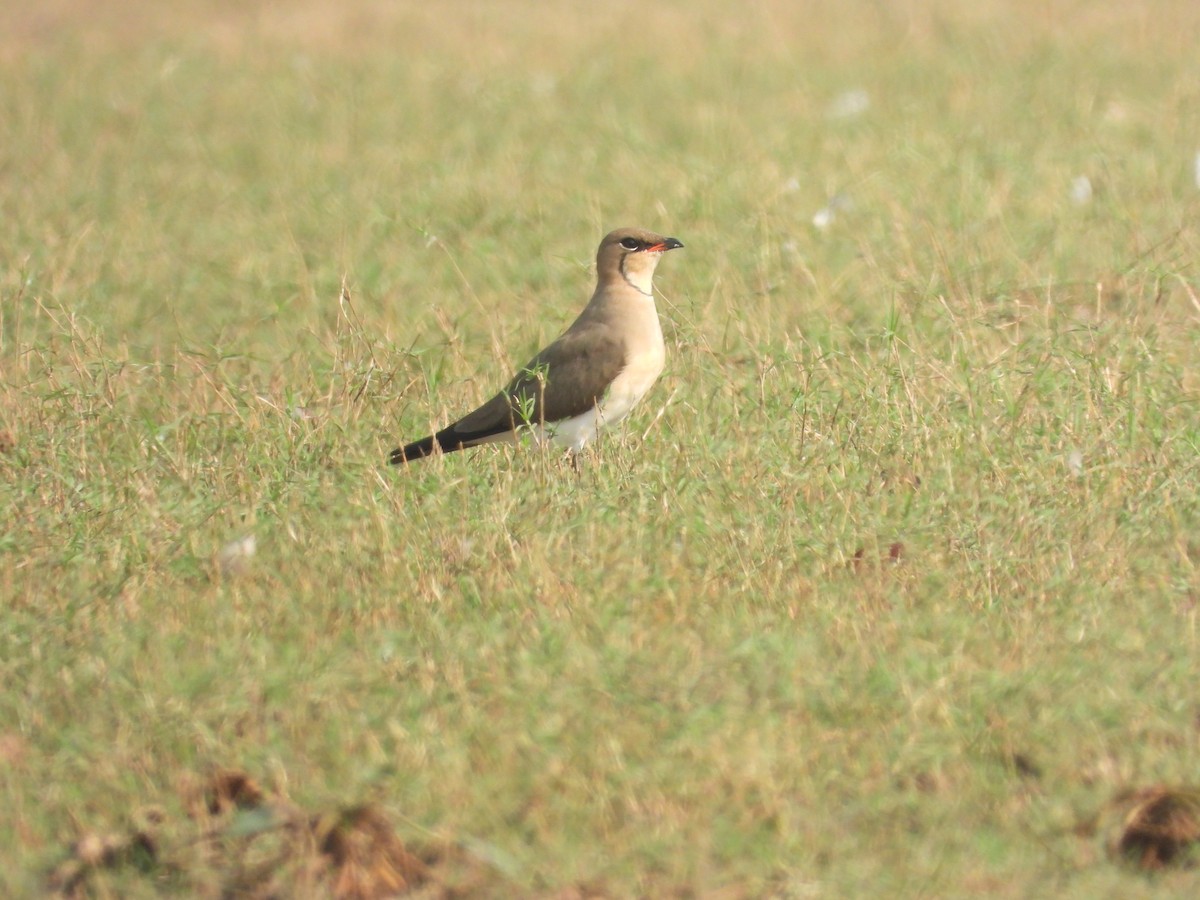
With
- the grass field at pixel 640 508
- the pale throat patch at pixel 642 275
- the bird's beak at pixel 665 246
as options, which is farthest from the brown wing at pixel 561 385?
the bird's beak at pixel 665 246

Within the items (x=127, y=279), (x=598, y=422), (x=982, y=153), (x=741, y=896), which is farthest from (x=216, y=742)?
(x=982, y=153)

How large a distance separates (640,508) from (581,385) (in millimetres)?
989

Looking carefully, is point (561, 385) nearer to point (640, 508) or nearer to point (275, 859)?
point (640, 508)

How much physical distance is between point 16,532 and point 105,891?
1.91m

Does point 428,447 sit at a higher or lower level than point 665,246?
lower

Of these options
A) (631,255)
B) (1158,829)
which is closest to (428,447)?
(631,255)

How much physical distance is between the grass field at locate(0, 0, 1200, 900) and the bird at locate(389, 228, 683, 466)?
0.13 metres

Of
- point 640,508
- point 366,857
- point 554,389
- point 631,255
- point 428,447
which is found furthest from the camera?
point 631,255

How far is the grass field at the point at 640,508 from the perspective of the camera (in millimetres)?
3602

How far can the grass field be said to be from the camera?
3.60 metres

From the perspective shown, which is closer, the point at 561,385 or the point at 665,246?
the point at 561,385

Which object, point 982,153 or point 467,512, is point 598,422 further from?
point 982,153

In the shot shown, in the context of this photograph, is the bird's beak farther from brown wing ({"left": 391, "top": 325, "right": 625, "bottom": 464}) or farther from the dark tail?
the dark tail

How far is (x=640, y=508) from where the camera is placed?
4934mm
